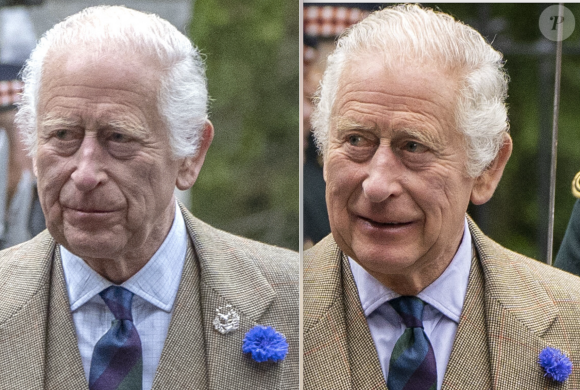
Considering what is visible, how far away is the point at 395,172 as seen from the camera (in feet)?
8.26

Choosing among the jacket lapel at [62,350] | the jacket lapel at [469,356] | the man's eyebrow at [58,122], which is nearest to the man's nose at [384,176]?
the jacket lapel at [469,356]

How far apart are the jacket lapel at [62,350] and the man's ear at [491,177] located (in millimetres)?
1572

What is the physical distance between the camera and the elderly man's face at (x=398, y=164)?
2.48m

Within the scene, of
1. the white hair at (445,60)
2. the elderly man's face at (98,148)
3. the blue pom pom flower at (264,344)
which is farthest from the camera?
the blue pom pom flower at (264,344)

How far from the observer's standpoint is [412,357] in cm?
262

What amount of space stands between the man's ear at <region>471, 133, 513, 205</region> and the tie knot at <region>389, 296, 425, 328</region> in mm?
445

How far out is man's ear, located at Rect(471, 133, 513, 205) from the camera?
2.63 metres

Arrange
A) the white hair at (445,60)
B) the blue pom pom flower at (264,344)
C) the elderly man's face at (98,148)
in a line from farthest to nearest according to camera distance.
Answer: the blue pom pom flower at (264,344) → the white hair at (445,60) → the elderly man's face at (98,148)

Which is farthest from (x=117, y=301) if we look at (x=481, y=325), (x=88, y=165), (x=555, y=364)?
(x=555, y=364)

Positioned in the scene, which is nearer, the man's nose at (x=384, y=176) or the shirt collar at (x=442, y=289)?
the man's nose at (x=384, y=176)

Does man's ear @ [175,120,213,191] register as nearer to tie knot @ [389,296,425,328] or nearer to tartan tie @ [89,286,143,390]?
tartan tie @ [89,286,143,390]

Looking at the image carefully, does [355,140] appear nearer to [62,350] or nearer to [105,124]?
[105,124]

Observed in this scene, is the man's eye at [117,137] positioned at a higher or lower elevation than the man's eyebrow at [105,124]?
lower

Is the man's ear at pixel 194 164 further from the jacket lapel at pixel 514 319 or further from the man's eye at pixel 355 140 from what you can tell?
the jacket lapel at pixel 514 319
